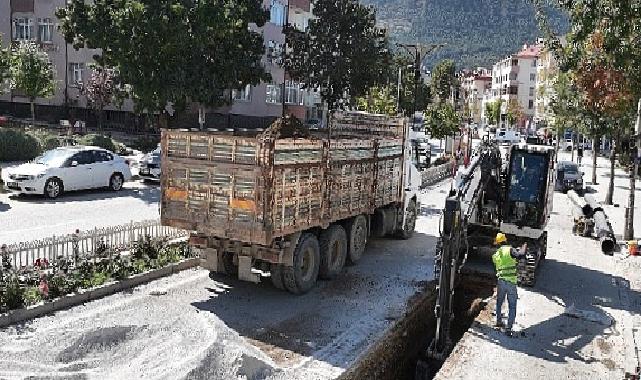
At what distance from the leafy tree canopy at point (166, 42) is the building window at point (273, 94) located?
18.8 meters

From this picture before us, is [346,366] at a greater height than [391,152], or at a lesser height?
lesser

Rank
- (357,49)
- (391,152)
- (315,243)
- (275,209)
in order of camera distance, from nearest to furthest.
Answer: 1. (275,209)
2. (315,243)
3. (391,152)
4. (357,49)

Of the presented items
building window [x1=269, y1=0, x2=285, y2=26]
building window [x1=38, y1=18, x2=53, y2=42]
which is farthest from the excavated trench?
building window [x1=38, y1=18, x2=53, y2=42]

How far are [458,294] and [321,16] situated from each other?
27.9m

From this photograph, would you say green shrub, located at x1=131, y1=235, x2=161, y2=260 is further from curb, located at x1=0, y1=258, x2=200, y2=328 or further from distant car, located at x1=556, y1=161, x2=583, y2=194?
distant car, located at x1=556, y1=161, x2=583, y2=194

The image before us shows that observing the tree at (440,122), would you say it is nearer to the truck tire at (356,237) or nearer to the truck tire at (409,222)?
the truck tire at (409,222)

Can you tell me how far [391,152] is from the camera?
616 inches

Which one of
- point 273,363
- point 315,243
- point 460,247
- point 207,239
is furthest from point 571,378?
point 207,239

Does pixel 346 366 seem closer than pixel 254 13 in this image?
Yes

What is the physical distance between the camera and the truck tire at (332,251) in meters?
12.8

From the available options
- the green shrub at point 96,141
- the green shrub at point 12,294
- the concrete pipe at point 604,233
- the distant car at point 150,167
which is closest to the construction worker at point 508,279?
the green shrub at point 12,294

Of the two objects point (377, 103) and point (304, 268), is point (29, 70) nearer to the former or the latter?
point (377, 103)

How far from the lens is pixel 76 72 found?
4300 cm

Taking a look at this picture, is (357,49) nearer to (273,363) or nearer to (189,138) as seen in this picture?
(189,138)
